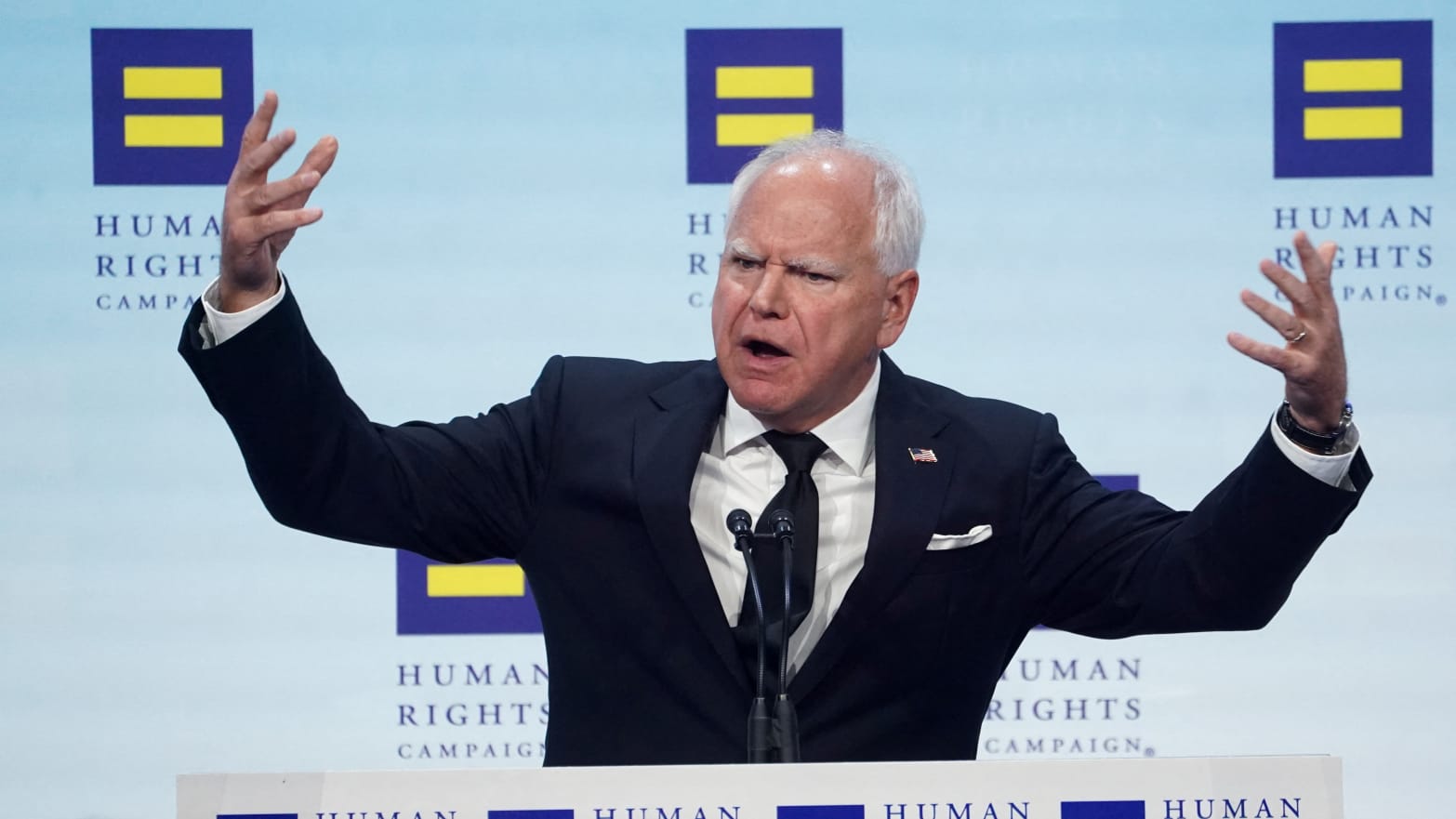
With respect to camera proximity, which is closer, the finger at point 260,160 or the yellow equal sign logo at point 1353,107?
the finger at point 260,160

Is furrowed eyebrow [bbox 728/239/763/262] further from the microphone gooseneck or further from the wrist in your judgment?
the wrist

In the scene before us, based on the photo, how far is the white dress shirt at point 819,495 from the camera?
2.23 metres

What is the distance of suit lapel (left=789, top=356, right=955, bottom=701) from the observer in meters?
2.16

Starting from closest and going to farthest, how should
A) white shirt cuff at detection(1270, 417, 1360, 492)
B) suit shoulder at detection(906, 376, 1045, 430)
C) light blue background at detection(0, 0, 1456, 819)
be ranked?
white shirt cuff at detection(1270, 417, 1360, 492), suit shoulder at detection(906, 376, 1045, 430), light blue background at detection(0, 0, 1456, 819)

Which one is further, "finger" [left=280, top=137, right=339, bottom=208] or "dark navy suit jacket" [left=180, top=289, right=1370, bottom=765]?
"dark navy suit jacket" [left=180, top=289, right=1370, bottom=765]

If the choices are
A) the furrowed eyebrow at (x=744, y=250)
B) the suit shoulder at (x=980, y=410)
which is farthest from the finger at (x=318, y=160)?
the suit shoulder at (x=980, y=410)

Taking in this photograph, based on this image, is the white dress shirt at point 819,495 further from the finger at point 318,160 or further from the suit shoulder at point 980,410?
the finger at point 318,160

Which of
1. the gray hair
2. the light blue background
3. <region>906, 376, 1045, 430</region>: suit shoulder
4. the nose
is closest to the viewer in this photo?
the nose

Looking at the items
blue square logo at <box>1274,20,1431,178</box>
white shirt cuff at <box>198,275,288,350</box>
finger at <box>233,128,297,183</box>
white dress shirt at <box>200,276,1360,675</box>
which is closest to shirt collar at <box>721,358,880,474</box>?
white dress shirt at <box>200,276,1360,675</box>

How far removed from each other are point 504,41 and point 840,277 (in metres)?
1.55

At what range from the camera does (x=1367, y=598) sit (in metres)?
3.53

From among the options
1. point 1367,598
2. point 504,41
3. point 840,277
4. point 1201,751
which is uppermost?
point 504,41

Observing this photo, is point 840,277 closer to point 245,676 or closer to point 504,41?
point 504,41

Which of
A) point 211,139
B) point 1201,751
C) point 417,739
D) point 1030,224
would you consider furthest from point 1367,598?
point 211,139
